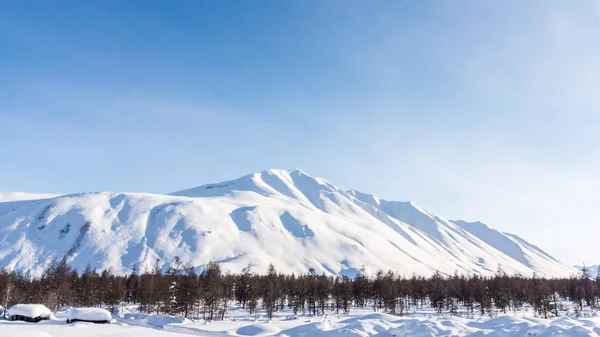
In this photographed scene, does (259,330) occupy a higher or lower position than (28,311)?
lower

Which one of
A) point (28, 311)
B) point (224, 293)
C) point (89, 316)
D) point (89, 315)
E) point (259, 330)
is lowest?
point (224, 293)

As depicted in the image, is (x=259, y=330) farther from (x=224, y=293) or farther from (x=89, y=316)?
(x=224, y=293)

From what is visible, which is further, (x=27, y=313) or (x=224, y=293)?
(x=224, y=293)

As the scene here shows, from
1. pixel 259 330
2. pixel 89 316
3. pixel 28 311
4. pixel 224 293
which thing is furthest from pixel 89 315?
pixel 224 293

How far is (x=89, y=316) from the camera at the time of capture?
48.2m

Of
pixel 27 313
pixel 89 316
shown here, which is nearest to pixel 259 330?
pixel 89 316

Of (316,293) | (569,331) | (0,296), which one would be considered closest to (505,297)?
(316,293)

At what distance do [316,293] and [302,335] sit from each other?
5329cm

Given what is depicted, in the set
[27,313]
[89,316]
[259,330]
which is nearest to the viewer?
[259,330]

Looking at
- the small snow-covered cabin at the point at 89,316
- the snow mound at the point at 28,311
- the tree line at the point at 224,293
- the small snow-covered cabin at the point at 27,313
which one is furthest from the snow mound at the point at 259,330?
the snow mound at the point at 28,311

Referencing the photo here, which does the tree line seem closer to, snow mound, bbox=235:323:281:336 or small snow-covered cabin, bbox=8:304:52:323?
small snow-covered cabin, bbox=8:304:52:323

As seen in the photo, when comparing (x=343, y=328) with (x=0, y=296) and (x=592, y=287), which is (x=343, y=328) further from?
(x=592, y=287)

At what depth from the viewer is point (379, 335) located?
3591 cm

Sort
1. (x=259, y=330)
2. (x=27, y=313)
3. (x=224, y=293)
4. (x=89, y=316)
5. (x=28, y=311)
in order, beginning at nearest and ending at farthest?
(x=259, y=330) → (x=89, y=316) → (x=27, y=313) → (x=28, y=311) → (x=224, y=293)
